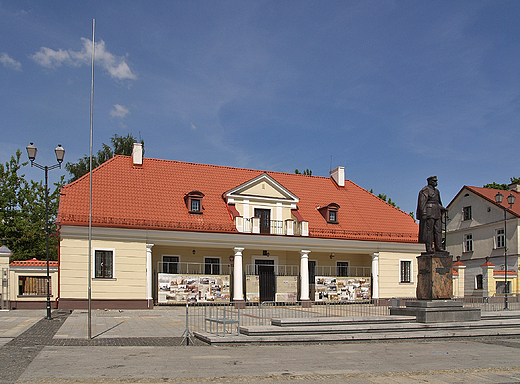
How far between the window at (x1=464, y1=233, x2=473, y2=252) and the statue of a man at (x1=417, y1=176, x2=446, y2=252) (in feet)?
82.8

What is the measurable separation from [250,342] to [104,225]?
13.5m

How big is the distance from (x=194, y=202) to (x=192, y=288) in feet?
15.8

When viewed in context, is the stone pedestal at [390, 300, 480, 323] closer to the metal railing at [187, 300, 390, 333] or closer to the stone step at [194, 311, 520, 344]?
the stone step at [194, 311, 520, 344]

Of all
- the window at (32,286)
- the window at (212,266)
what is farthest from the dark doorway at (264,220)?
the window at (32,286)

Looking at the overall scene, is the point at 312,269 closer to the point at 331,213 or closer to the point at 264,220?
the point at 331,213

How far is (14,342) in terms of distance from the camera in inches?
496

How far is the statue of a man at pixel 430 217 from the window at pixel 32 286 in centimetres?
1786

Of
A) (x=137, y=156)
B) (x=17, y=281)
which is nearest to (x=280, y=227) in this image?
(x=137, y=156)

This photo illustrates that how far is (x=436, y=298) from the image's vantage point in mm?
16281

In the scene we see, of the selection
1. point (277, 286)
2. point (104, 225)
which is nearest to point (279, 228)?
point (277, 286)

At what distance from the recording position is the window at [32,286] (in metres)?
23.7

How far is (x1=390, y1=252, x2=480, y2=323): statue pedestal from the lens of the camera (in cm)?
1581

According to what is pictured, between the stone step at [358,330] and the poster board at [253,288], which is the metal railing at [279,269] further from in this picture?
the stone step at [358,330]

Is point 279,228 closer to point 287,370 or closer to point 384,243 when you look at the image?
point 384,243
